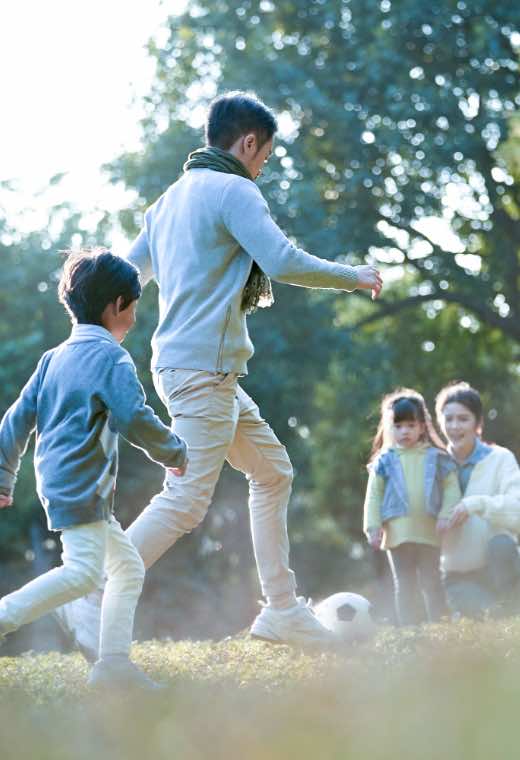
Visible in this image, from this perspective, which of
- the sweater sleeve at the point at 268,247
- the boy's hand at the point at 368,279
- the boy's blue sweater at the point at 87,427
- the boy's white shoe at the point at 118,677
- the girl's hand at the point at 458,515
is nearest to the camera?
the boy's white shoe at the point at 118,677

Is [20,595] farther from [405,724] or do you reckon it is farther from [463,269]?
[463,269]

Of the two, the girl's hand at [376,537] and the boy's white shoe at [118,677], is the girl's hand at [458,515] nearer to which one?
the girl's hand at [376,537]

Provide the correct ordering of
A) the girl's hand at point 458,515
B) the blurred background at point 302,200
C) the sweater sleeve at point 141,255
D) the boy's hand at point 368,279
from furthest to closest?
the blurred background at point 302,200, the girl's hand at point 458,515, the sweater sleeve at point 141,255, the boy's hand at point 368,279

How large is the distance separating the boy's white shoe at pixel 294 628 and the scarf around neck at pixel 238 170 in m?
1.35

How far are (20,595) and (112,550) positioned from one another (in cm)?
42

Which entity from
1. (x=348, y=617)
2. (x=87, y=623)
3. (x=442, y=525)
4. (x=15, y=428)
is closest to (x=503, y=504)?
(x=442, y=525)

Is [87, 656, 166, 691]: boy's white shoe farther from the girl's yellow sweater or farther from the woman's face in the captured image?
the woman's face

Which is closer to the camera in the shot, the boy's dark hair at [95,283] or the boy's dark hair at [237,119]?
the boy's dark hair at [95,283]

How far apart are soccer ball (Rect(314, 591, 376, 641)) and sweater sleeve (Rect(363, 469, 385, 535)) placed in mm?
1084

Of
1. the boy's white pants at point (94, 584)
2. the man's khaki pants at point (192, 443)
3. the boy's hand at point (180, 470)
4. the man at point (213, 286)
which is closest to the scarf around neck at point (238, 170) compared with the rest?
the man at point (213, 286)

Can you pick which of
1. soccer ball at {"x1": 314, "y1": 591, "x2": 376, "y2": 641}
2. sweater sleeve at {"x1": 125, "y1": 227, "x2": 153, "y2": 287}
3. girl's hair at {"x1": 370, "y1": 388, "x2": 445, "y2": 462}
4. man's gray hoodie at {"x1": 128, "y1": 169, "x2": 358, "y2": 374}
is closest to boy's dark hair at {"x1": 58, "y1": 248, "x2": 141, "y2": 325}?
man's gray hoodie at {"x1": 128, "y1": 169, "x2": 358, "y2": 374}

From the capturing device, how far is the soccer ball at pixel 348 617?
20.0 feet

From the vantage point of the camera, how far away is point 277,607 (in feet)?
18.7

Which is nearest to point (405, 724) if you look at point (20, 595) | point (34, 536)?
point (20, 595)
